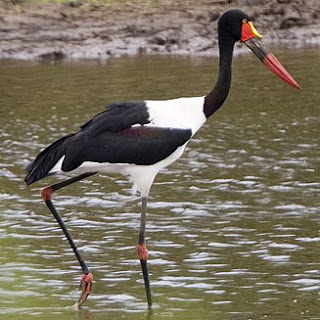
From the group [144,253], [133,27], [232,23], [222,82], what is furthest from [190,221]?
[133,27]

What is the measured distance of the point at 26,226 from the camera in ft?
33.7

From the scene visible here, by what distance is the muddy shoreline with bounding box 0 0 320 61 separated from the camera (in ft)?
74.1

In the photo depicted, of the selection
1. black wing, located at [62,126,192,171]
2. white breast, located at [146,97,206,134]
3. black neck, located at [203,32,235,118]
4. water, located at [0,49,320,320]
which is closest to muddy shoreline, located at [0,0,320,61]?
water, located at [0,49,320,320]

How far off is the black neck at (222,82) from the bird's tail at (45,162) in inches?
39.9

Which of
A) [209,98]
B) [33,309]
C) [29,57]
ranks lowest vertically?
[29,57]

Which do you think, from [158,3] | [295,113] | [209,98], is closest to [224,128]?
[295,113]

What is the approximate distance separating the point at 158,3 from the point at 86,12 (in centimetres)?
149

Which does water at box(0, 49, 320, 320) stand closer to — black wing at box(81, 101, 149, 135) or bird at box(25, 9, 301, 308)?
bird at box(25, 9, 301, 308)

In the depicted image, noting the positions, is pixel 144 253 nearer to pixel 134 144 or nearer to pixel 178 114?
pixel 134 144

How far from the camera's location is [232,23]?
8375 millimetres

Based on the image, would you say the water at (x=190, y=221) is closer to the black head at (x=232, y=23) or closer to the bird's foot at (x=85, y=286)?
the bird's foot at (x=85, y=286)

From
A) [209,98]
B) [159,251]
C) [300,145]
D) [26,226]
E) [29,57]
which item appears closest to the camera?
[209,98]

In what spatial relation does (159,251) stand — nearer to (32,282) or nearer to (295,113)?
(32,282)

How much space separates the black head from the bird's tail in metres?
1.36
